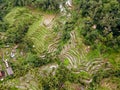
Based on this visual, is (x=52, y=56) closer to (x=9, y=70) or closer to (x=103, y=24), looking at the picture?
(x=9, y=70)

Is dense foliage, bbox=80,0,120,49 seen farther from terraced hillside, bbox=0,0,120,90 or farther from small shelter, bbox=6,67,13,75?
small shelter, bbox=6,67,13,75

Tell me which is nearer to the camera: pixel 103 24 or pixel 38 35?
pixel 103 24

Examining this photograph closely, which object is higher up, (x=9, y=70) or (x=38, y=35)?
(x=38, y=35)

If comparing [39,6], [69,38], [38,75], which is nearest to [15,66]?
[38,75]

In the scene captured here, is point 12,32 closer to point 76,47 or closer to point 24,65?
point 24,65

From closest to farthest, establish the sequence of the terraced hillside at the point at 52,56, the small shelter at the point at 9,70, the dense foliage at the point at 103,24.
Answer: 1. the terraced hillside at the point at 52,56
2. the dense foliage at the point at 103,24
3. the small shelter at the point at 9,70

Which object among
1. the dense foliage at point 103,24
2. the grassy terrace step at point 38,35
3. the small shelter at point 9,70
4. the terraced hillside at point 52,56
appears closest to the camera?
the terraced hillside at point 52,56

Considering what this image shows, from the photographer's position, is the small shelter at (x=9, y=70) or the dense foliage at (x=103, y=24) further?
the small shelter at (x=9, y=70)

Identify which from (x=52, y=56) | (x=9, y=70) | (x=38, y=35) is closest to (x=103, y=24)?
(x=52, y=56)

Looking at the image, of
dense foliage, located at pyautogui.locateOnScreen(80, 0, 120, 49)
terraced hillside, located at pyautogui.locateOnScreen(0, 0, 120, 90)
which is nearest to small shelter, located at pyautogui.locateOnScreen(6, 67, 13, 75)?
terraced hillside, located at pyautogui.locateOnScreen(0, 0, 120, 90)

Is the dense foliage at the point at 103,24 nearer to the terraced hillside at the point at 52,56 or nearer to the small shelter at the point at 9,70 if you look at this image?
the terraced hillside at the point at 52,56

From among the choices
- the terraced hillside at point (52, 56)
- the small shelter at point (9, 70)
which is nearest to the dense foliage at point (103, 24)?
the terraced hillside at point (52, 56)
